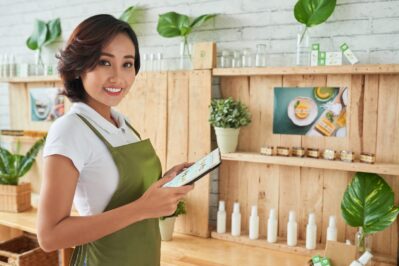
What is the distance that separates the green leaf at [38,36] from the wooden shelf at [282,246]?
216 centimetres

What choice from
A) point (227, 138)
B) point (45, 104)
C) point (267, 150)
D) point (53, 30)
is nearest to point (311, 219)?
Result: point (267, 150)

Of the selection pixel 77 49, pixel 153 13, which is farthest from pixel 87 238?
pixel 153 13

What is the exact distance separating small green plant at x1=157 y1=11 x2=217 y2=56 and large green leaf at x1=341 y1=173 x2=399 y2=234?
53.8 inches

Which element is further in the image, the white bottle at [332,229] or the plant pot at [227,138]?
the plant pot at [227,138]

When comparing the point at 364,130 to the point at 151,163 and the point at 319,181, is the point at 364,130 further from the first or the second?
the point at 151,163

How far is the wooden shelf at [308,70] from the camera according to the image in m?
1.94

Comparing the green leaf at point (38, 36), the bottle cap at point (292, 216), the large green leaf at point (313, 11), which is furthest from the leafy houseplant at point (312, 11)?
the green leaf at point (38, 36)

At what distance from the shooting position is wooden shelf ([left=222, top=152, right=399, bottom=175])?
6.42ft

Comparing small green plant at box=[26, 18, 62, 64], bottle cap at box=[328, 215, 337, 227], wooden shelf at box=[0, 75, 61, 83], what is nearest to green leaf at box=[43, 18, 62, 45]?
small green plant at box=[26, 18, 62, 64]

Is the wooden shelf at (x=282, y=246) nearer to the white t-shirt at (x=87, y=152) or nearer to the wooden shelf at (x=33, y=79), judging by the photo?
the white t-shirt at (x=87, y=152)

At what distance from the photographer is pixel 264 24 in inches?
93.6

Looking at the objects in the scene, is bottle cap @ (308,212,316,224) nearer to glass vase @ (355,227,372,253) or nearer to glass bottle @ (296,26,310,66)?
glass vase @ (355,227,372,253)

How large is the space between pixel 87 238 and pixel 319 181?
1581 mm

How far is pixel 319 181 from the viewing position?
228 cm
